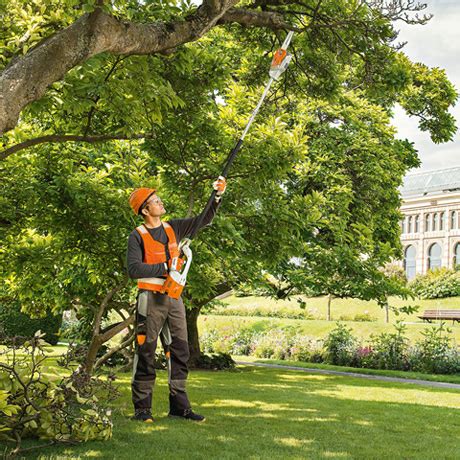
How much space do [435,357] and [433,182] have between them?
55.4 m

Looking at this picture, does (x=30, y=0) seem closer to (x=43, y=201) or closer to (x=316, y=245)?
(x=43, y=201)

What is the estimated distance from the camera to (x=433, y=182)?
226 ft

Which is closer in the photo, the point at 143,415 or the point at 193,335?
the point at 143,415

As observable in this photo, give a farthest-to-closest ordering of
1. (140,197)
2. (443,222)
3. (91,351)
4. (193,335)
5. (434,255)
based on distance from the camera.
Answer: (434,255)
(443,222)
(193,335)
(91,351)
(140,197)

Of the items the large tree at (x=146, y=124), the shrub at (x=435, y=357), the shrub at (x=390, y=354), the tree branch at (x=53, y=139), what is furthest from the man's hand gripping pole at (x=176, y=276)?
the shrub at (x=390, y=354)

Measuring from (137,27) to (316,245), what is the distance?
1015 centimetres

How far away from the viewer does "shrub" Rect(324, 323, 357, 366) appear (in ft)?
61.7

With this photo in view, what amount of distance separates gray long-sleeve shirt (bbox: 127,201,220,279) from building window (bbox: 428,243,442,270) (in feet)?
209

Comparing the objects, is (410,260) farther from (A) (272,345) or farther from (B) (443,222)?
(A) (272,345)

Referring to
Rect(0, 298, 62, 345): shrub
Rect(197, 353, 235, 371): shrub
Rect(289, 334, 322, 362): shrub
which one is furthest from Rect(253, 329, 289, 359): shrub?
Rect(0, 298, 62, 345): shrub

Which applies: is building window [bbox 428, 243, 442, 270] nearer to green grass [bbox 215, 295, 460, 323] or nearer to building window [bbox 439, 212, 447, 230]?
building window [bbox 439, 212, 447, 230]

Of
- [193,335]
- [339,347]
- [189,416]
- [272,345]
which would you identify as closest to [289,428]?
[189,416]

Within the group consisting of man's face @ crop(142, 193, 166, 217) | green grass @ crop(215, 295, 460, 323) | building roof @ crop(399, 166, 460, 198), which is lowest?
green grass @ crop(215, 295, 460, 323)

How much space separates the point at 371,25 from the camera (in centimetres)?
683
